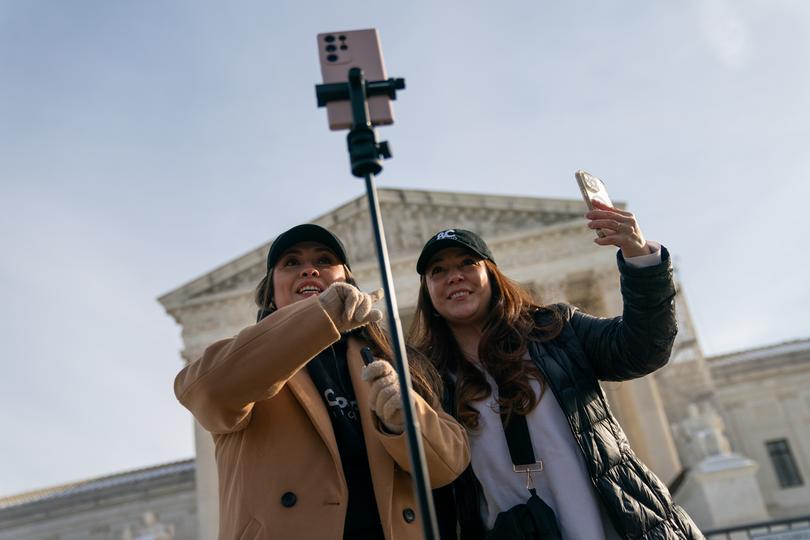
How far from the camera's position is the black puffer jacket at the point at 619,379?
123 inches

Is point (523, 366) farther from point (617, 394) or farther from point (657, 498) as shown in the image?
point (617, 394)

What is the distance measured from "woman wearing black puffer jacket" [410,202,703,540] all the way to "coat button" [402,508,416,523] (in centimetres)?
43

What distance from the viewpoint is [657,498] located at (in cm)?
321

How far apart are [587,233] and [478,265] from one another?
71.7 ft

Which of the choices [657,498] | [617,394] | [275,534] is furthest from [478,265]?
[617,394]

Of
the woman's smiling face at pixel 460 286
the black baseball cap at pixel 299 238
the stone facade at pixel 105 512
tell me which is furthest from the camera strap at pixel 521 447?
the stone facade at pixel 105 512

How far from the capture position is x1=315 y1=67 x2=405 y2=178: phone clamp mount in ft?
8.75

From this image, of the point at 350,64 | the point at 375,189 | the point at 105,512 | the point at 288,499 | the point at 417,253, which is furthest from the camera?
the point at 105,512

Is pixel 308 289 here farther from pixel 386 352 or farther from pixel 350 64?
pixel 350 64

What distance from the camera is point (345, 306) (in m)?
2.77

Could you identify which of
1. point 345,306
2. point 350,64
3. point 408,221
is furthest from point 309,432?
point 408,221

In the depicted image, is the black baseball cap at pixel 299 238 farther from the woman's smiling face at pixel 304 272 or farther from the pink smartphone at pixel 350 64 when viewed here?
the pink smartphone at pixel 350 64

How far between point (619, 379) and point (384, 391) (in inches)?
57.2

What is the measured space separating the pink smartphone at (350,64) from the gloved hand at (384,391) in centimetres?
96
